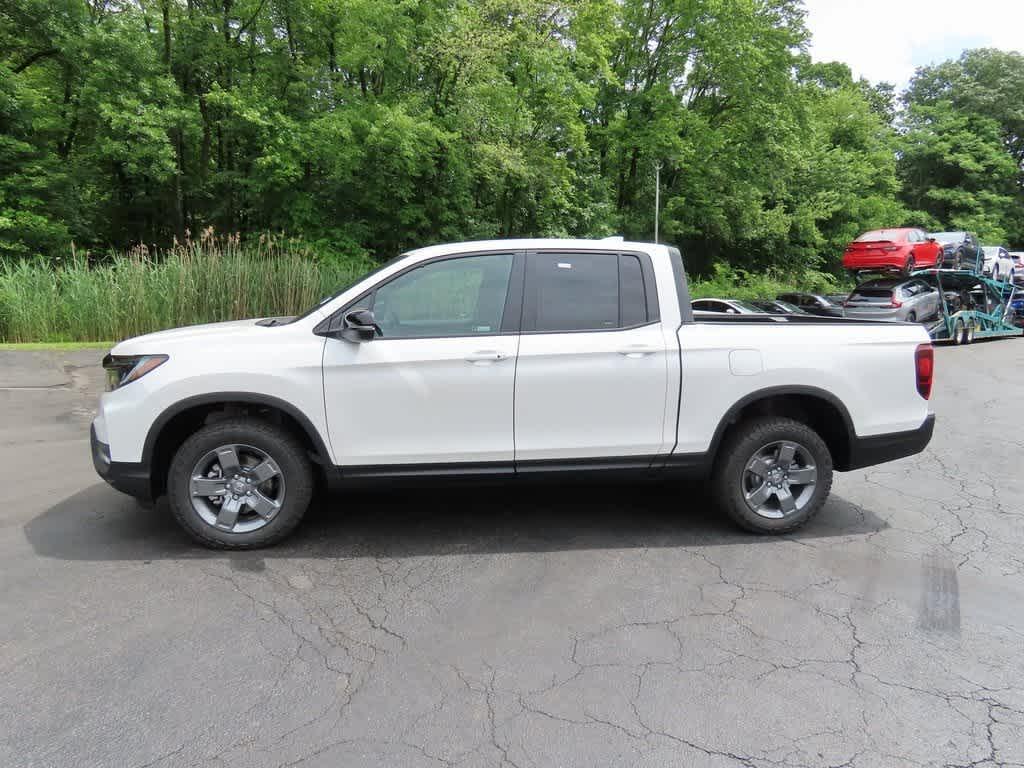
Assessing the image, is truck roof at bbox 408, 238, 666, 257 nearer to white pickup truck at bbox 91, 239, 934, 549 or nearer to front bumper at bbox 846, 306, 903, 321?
white pickup truck at bbox 91, 239, 934, 549

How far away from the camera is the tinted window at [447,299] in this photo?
14.0 feet

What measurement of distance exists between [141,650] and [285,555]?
115 centimetres

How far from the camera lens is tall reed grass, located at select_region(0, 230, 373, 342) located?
1101cm

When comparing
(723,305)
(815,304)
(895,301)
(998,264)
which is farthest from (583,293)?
(998,264)

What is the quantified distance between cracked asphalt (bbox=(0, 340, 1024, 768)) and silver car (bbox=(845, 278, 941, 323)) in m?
13.5

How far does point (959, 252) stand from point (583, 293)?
828 inches

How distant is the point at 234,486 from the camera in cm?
418

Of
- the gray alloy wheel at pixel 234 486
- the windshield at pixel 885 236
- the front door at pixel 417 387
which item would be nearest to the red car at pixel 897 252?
the windshield at pixel 885 236

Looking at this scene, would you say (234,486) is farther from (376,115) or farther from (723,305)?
(376,115)

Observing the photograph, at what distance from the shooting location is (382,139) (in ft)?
57.5

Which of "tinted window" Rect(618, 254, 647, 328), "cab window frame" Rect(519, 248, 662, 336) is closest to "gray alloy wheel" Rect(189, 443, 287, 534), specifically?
"cab window frame" Rect(519, 248, 662, 336)

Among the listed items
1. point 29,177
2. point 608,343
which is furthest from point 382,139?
point 608,343

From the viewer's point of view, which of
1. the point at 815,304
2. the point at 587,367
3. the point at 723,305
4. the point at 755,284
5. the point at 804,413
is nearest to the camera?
the point at 587,367

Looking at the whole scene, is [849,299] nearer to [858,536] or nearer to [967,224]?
[858,536]
